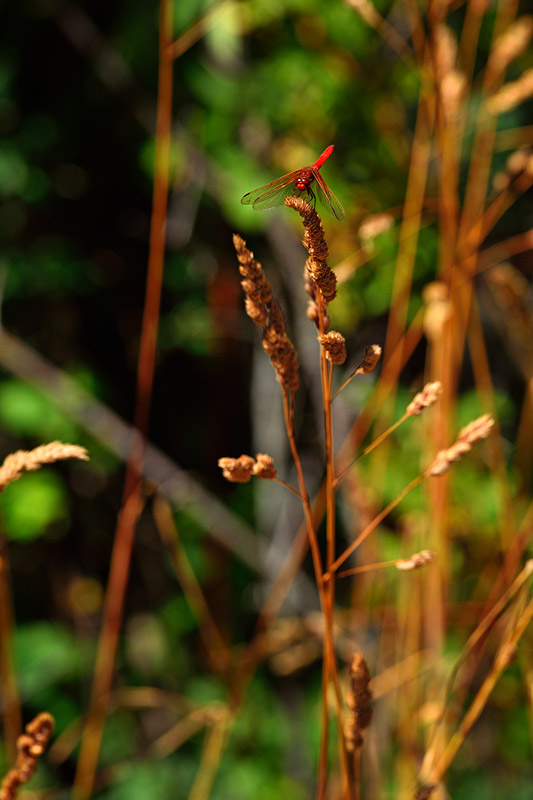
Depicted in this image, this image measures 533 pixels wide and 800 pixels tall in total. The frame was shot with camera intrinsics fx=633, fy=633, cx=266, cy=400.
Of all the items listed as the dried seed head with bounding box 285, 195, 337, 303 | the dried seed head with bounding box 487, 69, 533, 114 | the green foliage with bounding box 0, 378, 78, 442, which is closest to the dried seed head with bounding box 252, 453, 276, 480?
the dried seed head with bounding box 285, 195, 337, 303

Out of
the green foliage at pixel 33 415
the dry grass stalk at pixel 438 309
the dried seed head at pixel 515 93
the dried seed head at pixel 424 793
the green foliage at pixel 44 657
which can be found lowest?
the dried seed head at pixel 424 793

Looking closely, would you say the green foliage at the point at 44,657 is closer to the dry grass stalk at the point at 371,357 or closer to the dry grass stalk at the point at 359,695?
the dry grass stalk at the point at 359,695

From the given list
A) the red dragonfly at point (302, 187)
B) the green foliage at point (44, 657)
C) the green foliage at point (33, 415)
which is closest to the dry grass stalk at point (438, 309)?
the red dragonfly at point (302, 187)

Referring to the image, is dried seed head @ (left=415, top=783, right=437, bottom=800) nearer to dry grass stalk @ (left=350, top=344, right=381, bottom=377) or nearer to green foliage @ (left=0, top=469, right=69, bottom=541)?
dry grass stalk @ (left=350, top=344, right=381, bottom=377)

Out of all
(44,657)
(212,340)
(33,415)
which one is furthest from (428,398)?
(44,657)

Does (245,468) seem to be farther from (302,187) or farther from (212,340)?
(212,340)
